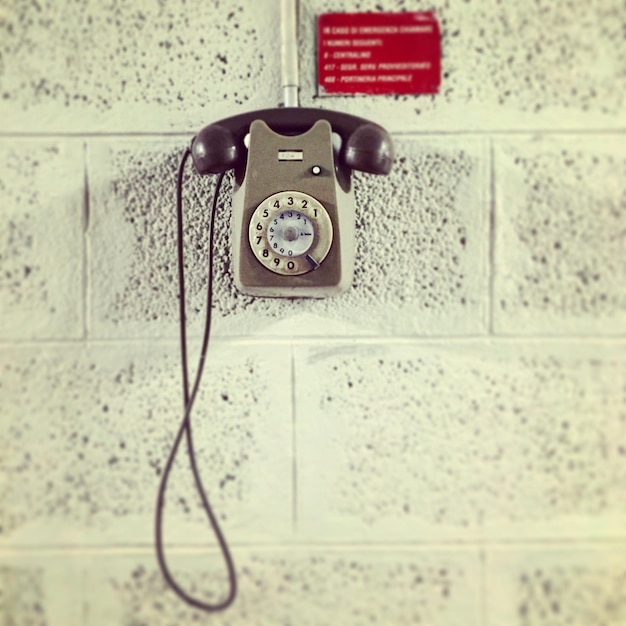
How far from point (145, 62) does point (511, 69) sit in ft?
1.92

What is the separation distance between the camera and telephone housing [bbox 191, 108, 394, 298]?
68 cm

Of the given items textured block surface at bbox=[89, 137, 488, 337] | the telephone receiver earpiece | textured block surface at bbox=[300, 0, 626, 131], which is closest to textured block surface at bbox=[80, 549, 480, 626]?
textured block surface at bbox=[89, 137, 488, 337]

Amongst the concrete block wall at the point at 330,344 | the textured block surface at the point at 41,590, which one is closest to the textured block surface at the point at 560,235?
the concrete block wall at the point at 330,344

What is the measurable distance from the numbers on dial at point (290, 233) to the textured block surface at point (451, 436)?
18cm

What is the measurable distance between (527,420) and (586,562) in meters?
0.26

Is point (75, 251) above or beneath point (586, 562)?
above

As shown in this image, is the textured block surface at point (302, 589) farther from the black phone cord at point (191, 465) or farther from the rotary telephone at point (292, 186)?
the rotary telephone at point (292, 186)

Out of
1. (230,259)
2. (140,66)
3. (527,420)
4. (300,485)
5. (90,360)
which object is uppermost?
(140,66)

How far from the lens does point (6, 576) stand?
0.83 m

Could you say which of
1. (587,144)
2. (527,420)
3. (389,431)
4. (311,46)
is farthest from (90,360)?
(587,144)

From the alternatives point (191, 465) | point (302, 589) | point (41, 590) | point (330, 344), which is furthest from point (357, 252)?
point (41, 590)

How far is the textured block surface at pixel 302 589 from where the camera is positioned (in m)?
0.82

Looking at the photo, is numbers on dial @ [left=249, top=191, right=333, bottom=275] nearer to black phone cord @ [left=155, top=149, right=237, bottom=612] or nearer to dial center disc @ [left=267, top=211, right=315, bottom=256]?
dial center disc @ [left=267, top=211, right=315, bottom=256]

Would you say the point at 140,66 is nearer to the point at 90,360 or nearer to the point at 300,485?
the point at 90,360
